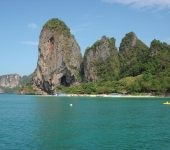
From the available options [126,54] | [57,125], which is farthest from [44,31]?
[57,125]

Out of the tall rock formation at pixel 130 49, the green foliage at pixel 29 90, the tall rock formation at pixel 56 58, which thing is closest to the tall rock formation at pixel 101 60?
the tall rock formation at pixel 130 49

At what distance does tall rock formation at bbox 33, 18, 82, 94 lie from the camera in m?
119

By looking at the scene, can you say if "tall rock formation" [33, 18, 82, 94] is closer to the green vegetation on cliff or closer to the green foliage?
the green vegetation on cliff

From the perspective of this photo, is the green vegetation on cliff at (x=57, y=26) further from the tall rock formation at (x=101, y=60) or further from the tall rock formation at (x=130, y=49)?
the tall rock formation at (x=130, y=49)

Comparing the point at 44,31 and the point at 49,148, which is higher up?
the point at 44,31

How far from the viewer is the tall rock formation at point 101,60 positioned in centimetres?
11388

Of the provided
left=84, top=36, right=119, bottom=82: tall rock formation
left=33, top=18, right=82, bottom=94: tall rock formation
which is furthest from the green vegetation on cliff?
left=84, top=36, right=119, bottom=82: tall rock formation

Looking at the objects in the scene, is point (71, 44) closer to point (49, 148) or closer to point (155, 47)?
point (155, 47)

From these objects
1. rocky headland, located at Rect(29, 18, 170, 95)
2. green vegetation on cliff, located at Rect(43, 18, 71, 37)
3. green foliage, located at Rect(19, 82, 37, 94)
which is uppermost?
green vegetation on cliff, located at Rect(43, 18, 71, 37)

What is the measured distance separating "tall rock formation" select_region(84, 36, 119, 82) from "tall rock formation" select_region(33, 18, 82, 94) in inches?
289

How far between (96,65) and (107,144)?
101m

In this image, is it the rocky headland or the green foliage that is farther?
the green foliage

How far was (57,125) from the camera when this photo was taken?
885 inches

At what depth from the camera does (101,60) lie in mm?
116312
